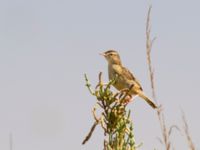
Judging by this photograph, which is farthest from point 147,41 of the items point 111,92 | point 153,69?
point 111,92

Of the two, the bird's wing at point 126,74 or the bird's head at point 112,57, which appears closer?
the bird's wing at point 126,74

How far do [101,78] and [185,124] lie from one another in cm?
102

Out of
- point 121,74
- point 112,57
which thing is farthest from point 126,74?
point 112,57

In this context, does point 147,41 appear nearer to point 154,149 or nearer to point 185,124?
point 185,124

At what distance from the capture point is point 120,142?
337 cm

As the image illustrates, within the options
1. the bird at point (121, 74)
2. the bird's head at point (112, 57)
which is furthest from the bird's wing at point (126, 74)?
the bird's head at point (112, 57)

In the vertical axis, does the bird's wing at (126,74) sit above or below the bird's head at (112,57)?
below

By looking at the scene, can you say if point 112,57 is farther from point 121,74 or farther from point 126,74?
point 121,74

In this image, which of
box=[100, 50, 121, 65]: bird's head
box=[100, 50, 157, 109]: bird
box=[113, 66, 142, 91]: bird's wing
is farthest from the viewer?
box=[100, 50, 121, 65]: bird's head

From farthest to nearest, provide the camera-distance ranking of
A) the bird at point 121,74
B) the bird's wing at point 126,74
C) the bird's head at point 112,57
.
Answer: the bird's head at point 112,57
the bird's wing at point 126,74
the bird at point 121,74

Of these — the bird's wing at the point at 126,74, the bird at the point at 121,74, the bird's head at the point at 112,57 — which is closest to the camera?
the bird at the point at 121,74

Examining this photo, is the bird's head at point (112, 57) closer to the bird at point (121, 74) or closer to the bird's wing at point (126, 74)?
the bird at point (121, 74)

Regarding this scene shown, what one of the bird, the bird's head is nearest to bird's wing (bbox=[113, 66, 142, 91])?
the bird

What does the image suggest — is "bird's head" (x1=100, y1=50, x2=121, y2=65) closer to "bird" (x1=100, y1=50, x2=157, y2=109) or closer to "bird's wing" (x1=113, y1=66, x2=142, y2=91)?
"bird" (x1=100, y1=50, x2=157, y2=109)
